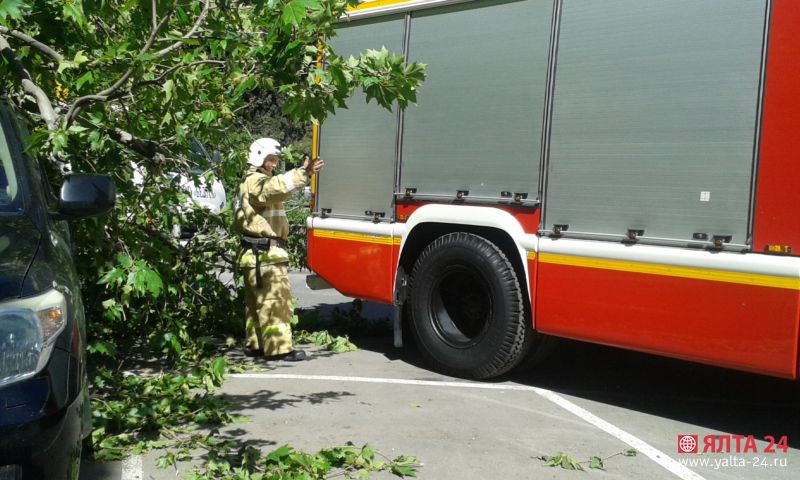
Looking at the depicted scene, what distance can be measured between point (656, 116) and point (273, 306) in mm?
3367

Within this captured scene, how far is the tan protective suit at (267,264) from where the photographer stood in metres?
6.95

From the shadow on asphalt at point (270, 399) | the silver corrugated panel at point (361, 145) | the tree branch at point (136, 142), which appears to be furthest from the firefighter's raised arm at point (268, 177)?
the shadow on asphalt at point (270, 399)

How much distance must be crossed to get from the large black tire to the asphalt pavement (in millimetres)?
204

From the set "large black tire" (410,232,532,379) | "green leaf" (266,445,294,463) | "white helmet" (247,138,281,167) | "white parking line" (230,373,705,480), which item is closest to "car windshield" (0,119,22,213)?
"green leaf" (266,445,294,463)

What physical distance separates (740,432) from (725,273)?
1096 mm

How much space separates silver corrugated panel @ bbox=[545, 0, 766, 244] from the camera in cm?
486

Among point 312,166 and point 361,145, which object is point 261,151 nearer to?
point 312,166

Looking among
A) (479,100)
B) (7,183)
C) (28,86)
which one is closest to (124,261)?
(28,86)

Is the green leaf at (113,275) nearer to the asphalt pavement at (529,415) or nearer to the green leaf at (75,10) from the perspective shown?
the asphalt pavement at (529,415)

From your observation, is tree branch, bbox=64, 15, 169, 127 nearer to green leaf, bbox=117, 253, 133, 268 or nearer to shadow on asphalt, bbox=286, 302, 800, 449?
green leaf, bbox=117, 253, 133, 268

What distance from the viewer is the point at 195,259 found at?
7219 mm

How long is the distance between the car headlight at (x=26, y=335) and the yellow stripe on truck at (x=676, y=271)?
3495mm

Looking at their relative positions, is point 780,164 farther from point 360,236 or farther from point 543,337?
point 360,236

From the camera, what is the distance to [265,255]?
22.9 feet
